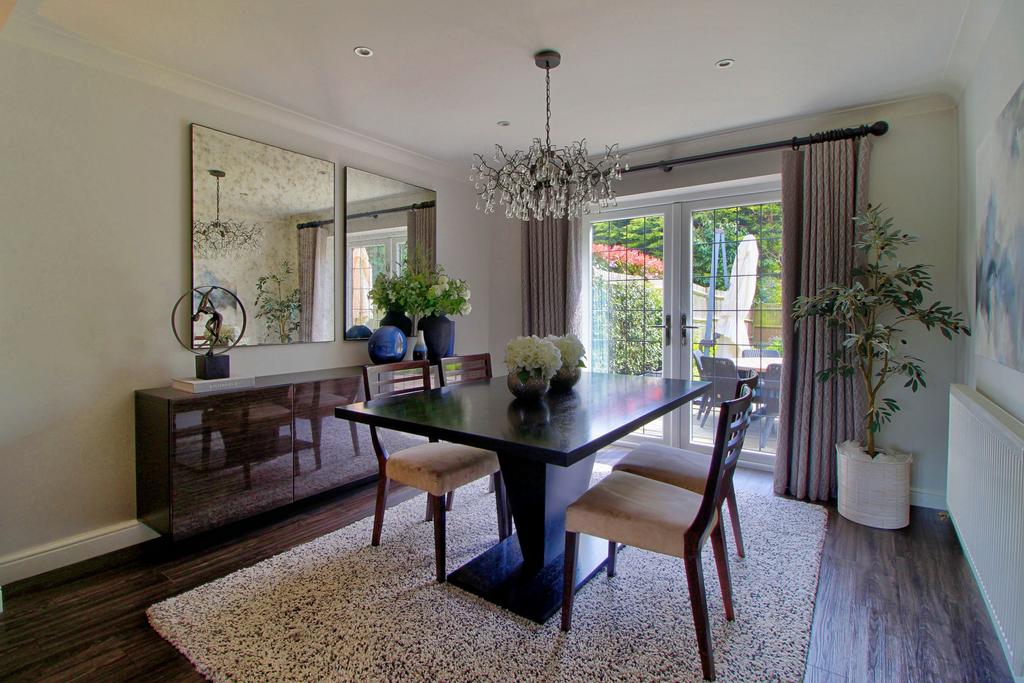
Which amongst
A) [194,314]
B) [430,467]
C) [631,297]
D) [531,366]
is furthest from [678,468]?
[194,314]

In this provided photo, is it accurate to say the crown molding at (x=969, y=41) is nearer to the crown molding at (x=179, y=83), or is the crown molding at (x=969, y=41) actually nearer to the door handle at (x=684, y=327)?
the door handle at (x=684, y=327)

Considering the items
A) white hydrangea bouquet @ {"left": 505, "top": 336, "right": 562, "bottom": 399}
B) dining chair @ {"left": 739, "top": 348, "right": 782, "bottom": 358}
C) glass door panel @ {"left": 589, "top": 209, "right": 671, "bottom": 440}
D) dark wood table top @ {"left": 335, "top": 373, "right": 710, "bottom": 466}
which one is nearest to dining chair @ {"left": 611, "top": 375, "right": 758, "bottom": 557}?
dark wood table top @ {"left": 335, "top": 373, "right": 710, "bottom": 466}

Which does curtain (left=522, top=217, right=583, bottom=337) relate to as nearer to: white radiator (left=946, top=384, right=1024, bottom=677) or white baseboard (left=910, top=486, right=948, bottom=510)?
white baseboard (left=910, top=486, right=948, bottom=510)

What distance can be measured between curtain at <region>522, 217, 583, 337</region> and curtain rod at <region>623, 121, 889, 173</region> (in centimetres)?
85

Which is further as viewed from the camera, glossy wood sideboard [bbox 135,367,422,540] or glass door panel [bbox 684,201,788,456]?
glass door panel [bbox 684,201,788,456]

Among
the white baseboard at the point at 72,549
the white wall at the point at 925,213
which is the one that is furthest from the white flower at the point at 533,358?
the white wall at the point at 925,213

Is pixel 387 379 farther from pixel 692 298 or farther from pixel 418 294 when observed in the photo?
pixel 692 298

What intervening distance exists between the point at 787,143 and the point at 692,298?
1.29 metres

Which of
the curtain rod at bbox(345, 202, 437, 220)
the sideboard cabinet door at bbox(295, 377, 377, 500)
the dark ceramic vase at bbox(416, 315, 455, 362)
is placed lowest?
the sideboard cabinet door at bbox(295, 377, 377, 500)

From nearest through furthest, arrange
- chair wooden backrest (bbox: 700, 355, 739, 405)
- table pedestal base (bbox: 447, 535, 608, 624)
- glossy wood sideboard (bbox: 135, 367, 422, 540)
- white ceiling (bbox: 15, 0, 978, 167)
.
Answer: table pedestal base (bbox: 447, 535, 608, 624)
white ceiling (bbox: 15, 0, 978, 167)
glossy wood sideboard (bbox: 135, 367, 422, 540)
chair wooden backrest (bbox: 700, 355, 739, 405)

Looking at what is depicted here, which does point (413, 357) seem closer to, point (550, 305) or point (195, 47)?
point (550, 305)

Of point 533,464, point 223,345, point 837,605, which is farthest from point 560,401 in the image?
point 223,345

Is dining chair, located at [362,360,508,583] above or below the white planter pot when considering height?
above

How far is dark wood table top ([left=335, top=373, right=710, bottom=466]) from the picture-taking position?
1633 millimetres
